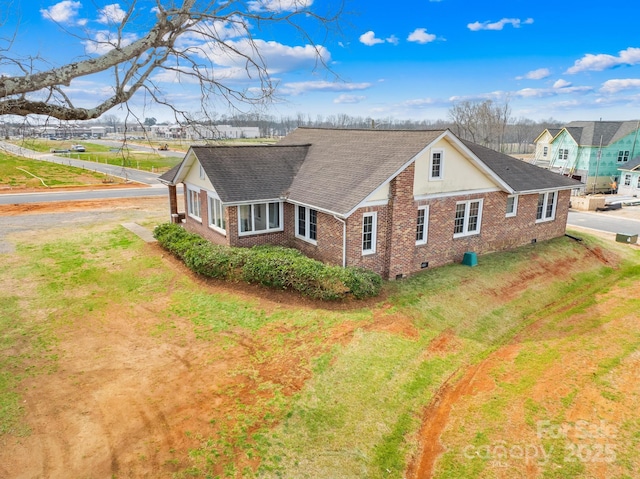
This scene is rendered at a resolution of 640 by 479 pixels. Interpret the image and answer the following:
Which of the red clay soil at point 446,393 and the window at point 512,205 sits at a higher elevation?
the window at point 512,205

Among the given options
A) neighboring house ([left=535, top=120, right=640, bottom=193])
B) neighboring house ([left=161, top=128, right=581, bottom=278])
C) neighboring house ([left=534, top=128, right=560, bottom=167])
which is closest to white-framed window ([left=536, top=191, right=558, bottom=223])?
neighboring house ([left=161, top=128, right=581, bottom=278])

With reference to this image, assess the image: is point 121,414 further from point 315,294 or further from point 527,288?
point 527,288

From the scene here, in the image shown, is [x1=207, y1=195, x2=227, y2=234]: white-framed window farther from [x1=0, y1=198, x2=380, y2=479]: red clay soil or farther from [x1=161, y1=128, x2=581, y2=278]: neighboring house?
[x1=0, y1=198, x2=380, y2=479]: red clay soil

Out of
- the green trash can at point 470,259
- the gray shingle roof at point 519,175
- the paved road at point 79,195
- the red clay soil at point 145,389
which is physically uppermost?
the gray shingle roof at point 519,175

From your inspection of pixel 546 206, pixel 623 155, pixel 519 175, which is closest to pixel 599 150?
pixel 623 155

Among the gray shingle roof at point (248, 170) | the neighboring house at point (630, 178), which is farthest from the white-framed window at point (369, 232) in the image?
the neighboring house at point (630, 178)

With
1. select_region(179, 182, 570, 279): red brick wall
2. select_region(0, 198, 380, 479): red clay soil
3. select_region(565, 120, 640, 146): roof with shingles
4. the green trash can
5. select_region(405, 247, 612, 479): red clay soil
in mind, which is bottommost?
select_region(405, 247, 612, 479): red clay soil

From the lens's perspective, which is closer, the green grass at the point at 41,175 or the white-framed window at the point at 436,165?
the white-framed window at the point at 436,165

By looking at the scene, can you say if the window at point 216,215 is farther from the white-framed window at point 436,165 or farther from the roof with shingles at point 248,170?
the white-framed window at point 436,165
